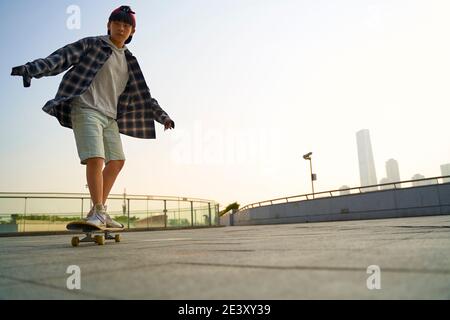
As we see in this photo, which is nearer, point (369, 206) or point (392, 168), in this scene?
point (369, 206)

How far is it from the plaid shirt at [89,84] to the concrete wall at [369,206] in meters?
13.3

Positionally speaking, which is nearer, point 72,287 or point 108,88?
point 72,287

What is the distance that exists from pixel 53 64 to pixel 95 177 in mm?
1051

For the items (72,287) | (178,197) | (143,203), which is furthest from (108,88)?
(178,197)

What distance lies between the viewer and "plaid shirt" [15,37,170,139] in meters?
3.10

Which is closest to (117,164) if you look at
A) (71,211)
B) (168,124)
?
(168,124)

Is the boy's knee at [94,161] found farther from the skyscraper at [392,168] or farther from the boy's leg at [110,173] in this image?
the skyscraper at [392,168]

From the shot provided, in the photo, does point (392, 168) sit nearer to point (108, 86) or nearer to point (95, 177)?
point (108, 86)

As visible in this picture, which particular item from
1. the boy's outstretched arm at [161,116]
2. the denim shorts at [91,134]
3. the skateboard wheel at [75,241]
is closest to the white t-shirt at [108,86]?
the denim shorts at [91,134]

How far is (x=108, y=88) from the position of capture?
3.56 m

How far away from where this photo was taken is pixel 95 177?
307 centimetres

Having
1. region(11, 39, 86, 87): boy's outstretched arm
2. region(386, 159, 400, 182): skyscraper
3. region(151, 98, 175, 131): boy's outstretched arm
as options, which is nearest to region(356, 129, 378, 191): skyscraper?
region(386, 159, 400, 182): skyscraper
